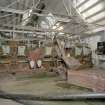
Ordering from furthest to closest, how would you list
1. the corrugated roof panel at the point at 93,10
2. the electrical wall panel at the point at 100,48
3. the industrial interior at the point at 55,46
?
the electrical wall panel at the point at 100,48
the corrugated roof panel at the point at 93,10
the industrial interior at the point at 55,46

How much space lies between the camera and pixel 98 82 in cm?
392

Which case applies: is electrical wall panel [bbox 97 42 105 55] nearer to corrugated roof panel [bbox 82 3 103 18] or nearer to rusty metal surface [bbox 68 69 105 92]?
corrugated roof panel [bbox 82 3 103 18]

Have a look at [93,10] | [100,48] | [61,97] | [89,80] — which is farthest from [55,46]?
[61,97]

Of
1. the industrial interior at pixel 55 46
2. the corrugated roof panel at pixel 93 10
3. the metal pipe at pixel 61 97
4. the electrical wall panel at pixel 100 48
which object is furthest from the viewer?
the electrical wall panel at pixel 100 48

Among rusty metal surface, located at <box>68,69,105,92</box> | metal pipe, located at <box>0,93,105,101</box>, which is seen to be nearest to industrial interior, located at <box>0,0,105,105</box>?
rusty metal surface, located at <box>68,69,105,92</box>

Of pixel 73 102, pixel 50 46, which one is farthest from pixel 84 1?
pixel 73 102

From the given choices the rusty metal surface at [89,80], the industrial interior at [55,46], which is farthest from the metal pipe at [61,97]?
the industrial interior at [55,46]

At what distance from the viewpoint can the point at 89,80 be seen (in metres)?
4.27

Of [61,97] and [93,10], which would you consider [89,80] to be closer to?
[61,97]

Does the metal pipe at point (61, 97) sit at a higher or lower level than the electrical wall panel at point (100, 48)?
lower

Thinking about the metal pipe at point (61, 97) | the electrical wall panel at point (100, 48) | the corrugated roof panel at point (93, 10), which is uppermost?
the corrugated roof panel at point (93, 10)

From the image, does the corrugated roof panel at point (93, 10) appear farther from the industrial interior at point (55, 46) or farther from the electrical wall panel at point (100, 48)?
the electrical wall panel at point (100, 48)

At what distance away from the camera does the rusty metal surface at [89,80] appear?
3.85 m

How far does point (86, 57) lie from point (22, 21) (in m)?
Result: 3.05
